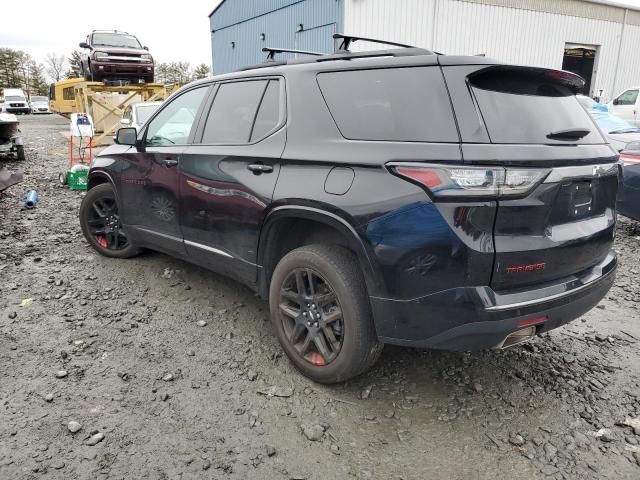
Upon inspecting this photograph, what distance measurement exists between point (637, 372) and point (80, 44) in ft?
60.1

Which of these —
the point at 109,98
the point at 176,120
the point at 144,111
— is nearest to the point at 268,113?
the point at 176,120

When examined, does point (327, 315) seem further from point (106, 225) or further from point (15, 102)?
point (15, 102)

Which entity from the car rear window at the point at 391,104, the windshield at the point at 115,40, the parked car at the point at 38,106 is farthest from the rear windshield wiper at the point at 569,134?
the parked car at the point at 38,106

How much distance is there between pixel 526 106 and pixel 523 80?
0.16 metres

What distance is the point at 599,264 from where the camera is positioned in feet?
8.95

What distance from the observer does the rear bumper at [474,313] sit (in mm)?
2232

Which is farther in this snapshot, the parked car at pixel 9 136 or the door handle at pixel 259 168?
the parked car at pixel 9 136

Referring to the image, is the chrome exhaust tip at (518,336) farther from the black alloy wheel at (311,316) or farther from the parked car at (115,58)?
the parked car at (115,58)

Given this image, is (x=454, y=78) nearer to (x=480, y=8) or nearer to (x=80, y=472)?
(x=80, y=472)

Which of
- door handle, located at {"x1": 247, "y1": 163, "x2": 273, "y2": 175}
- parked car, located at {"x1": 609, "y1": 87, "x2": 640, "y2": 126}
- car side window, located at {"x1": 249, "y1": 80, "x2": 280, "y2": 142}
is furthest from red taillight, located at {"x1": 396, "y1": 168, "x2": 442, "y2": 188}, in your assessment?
parked car, located at {"x1": 609, "y1": 87, "x2": 640, "y2": 126}

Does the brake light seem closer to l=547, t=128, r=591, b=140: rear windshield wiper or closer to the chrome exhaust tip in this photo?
l=547, t=128, r=591, b=140: rear windshield wiper

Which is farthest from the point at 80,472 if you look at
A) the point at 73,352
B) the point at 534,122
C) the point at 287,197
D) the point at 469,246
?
the point at 534,122

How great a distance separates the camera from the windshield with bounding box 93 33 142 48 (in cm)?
1662

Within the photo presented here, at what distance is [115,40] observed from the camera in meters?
16.9
